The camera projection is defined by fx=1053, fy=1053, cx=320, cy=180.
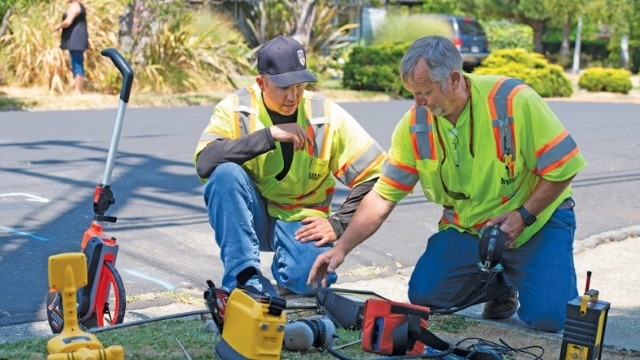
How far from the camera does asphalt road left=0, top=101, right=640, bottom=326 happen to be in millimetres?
6134

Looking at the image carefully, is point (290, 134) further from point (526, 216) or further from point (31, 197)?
point (31, 197)

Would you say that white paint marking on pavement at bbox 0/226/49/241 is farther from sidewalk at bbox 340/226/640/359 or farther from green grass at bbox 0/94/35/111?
green grass at bbox 0/94/35/111

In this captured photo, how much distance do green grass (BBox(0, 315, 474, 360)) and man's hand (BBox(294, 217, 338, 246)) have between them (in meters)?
0.56

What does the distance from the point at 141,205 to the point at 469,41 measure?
2303 cm

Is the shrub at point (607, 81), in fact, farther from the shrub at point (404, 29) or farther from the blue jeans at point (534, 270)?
the blue jeans at point (534, 270)

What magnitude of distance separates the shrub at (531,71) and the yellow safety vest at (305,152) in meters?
19.7

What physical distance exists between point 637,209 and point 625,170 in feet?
8.67

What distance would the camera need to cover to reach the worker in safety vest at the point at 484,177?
4.76 metres

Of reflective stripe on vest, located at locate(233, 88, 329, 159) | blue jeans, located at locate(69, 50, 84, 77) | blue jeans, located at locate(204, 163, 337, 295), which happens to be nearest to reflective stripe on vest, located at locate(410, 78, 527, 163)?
reflective stripe on vest, located at locate(233, 88, 329, 159)

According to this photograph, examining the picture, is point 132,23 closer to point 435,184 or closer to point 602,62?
point 435,184

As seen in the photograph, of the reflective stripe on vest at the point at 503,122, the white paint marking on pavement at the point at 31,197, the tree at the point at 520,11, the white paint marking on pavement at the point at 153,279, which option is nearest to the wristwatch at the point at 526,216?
the reflective stripe on vest at the point at 503,122

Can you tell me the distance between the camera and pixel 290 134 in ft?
16.1

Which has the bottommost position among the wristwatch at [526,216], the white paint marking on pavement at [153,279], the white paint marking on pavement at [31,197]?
the white paint marking on pavement at [31,197]

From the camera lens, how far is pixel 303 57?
5191 millimetres
